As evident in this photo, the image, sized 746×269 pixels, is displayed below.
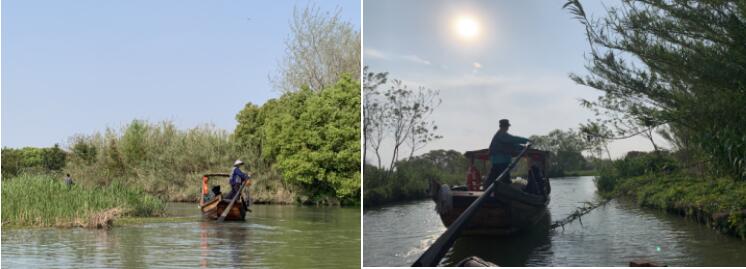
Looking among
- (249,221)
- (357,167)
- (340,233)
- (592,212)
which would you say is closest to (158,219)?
(249,221)

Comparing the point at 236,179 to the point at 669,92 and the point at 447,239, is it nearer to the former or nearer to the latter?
the point at 447,239

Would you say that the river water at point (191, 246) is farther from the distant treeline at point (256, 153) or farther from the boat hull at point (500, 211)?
the distant treeline at point (256, 153)

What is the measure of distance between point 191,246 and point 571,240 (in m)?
3.78

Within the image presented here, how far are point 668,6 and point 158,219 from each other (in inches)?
295

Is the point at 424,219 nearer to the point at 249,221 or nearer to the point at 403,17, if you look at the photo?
the point at 403,17

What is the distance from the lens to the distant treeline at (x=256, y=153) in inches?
658

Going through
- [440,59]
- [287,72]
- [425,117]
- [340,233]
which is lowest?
[340,233]

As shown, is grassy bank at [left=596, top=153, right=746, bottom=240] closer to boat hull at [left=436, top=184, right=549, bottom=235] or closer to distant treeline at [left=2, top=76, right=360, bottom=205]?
boat hull at [left=436, top=184, right=549, bottom=235]

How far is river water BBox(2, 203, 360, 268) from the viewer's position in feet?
23.6

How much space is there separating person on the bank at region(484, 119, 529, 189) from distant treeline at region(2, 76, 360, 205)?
1004 cm

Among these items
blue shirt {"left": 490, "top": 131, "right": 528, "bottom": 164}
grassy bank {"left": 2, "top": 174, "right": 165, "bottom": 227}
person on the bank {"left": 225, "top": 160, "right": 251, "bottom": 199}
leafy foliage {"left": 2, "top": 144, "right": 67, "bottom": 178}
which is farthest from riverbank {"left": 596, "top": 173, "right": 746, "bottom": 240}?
leafy foliage {"left": 2, "top": 144, "right": 67, "bottom": 178}

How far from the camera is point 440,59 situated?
6270 millimetres

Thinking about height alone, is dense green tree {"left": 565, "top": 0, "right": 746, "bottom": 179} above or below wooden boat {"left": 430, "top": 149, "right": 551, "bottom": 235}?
above

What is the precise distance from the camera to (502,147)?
6.30 m
